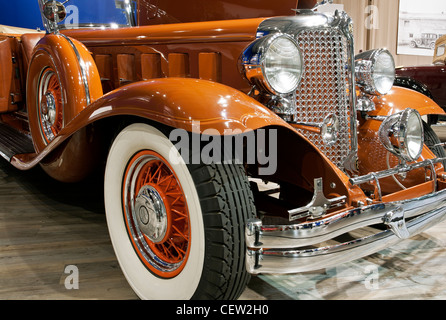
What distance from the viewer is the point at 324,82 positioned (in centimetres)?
198

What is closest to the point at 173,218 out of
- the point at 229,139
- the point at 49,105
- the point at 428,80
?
the point at 229,139

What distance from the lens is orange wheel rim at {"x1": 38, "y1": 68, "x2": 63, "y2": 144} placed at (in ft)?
8.74

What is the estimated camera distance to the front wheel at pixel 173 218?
1.41 metres

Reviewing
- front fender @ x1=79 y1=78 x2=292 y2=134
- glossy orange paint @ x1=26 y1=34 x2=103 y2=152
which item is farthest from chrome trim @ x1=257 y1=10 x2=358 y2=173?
glossy orange paint @ x1=26 y1=34 x2=103 y2=152

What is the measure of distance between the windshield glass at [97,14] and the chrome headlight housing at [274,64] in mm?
1802

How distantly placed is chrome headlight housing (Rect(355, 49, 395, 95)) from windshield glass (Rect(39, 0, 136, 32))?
1.81m

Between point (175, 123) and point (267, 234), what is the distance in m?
0.49

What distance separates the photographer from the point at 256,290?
1847mm

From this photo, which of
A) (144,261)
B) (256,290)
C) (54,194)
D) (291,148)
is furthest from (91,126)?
(54,194)

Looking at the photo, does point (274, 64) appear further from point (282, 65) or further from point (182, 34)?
point (182, 34)

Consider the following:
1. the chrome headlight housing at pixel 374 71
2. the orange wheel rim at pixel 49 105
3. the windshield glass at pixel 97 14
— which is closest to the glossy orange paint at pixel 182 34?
the orange wheel rim at pixel 49 105
